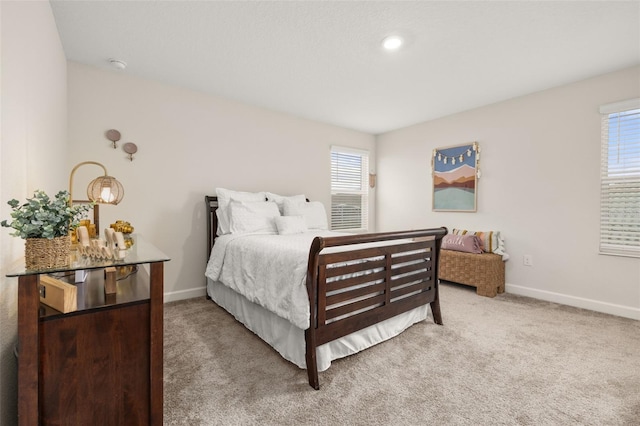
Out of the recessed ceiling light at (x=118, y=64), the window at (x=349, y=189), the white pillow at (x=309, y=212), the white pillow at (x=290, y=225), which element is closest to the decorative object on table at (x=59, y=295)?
the white pillow at (x=290, y=225)

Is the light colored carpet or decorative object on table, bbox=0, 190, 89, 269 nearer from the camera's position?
decorative object on table, bbox=0, 190, 89, 269

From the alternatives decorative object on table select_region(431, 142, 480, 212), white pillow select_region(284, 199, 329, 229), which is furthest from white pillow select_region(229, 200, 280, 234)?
decorative object on table select_region(431, 142, 480, 212)

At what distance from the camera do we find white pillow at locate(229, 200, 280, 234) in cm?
302

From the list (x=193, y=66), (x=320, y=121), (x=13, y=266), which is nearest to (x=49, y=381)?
(x=13, y=266)

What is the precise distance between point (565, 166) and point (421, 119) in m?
1.88

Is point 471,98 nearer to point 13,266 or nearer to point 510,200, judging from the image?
point 510,200

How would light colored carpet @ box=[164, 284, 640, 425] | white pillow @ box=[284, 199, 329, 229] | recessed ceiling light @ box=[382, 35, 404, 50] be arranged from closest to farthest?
light colored carpet @ box=[164, 284, 640, 425]
recessed ceiling light @ box=[382, 35, 404, 50]
white pillow @ box=[284, 199, 329, 229]

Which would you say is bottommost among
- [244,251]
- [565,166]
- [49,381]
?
[49,381]

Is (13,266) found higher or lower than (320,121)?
lower

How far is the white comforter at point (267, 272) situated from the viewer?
1788 mm

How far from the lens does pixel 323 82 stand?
307 cm

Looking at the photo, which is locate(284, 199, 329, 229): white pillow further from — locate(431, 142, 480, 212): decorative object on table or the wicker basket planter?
the wicker basket planter

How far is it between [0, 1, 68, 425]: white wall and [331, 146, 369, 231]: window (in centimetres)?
342

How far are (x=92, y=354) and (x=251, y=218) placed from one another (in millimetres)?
2080
